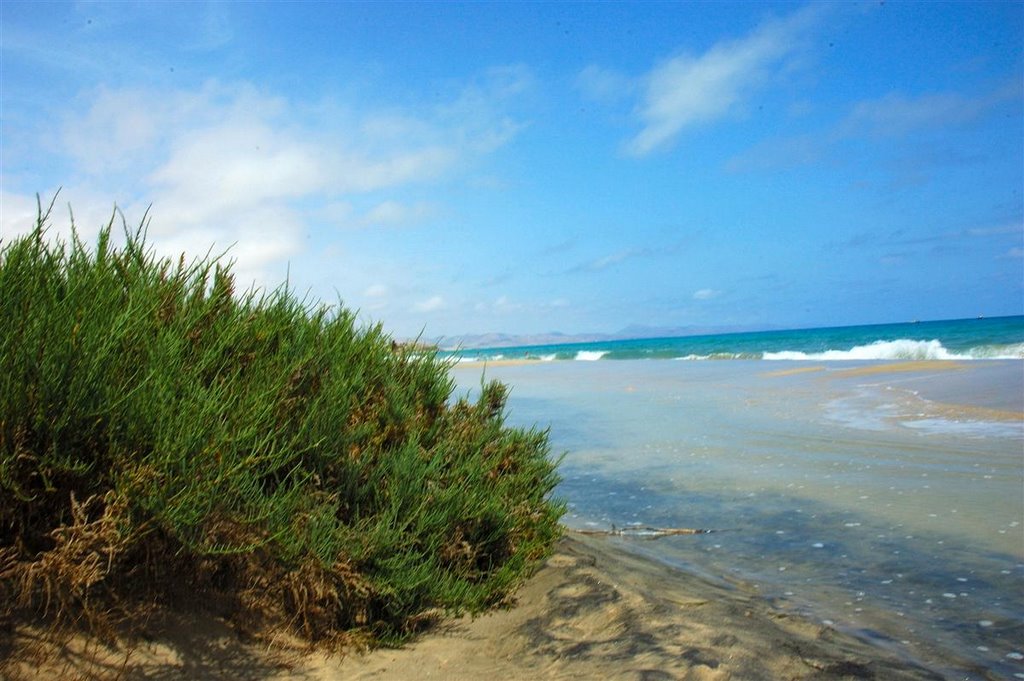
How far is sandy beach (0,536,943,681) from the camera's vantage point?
332 cm

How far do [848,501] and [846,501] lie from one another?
0.02 metres

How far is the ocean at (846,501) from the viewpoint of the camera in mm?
4926

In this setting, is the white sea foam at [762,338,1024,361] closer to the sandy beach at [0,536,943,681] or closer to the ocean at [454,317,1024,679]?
the ocean at [454,317,1024,679]

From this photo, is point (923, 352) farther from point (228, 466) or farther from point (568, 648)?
point (228, 466)

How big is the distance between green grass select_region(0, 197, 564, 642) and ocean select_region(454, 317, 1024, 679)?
0.87 m

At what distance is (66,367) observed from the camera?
2.96m

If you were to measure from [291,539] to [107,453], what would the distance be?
845mm

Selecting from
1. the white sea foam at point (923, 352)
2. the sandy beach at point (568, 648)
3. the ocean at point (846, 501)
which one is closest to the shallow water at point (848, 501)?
the ocean at point (846, 501)

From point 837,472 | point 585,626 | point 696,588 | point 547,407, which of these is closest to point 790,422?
point 837,472

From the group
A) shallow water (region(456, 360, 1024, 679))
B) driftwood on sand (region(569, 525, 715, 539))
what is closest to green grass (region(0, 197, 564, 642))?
driftwood on sand (region(569, 525, 715, 539))

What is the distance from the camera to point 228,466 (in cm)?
311

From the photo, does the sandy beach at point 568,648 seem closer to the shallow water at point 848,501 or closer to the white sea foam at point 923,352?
the shallow water at point 848,501

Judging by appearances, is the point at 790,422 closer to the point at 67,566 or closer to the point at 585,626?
the point at 585,626

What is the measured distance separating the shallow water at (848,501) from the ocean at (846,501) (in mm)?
20
